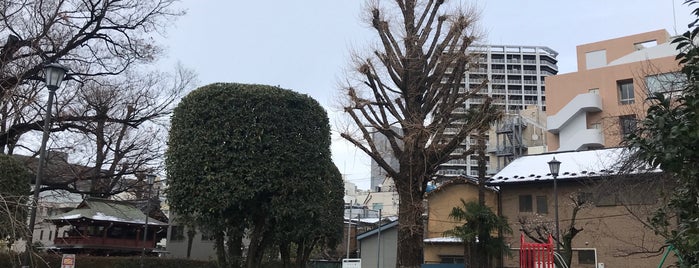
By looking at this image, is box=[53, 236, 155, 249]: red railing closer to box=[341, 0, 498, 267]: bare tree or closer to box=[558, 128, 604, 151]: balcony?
box=[341, 0, 498, 267]: bare tree

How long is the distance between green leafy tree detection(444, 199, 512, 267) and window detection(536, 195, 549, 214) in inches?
183

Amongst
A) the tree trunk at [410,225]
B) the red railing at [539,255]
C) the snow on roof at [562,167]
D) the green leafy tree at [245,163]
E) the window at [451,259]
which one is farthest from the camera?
the window at [451,259]

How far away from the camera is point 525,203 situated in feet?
87.5

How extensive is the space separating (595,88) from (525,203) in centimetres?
2245

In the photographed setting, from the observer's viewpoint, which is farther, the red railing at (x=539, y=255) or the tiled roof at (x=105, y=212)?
the tiled roof at (x=105, y=212)

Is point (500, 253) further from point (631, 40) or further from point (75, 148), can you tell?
point (631, 40)

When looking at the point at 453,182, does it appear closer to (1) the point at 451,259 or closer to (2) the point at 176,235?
(1) the point at 451,259

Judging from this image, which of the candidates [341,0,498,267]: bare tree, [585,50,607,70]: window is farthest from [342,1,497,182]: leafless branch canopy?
[585,50,607,70]: window

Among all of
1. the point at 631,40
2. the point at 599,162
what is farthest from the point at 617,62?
the point at 599,162

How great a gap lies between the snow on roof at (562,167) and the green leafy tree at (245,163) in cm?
1479

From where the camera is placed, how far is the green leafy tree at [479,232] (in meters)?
21.2

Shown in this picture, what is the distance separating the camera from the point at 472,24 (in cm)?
1769

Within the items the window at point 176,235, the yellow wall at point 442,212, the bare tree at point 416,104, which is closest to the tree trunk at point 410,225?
the bare tree at point 416,104

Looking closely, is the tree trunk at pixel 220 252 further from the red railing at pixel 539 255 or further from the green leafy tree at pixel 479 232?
the green leafy tree at pixel 479 232
